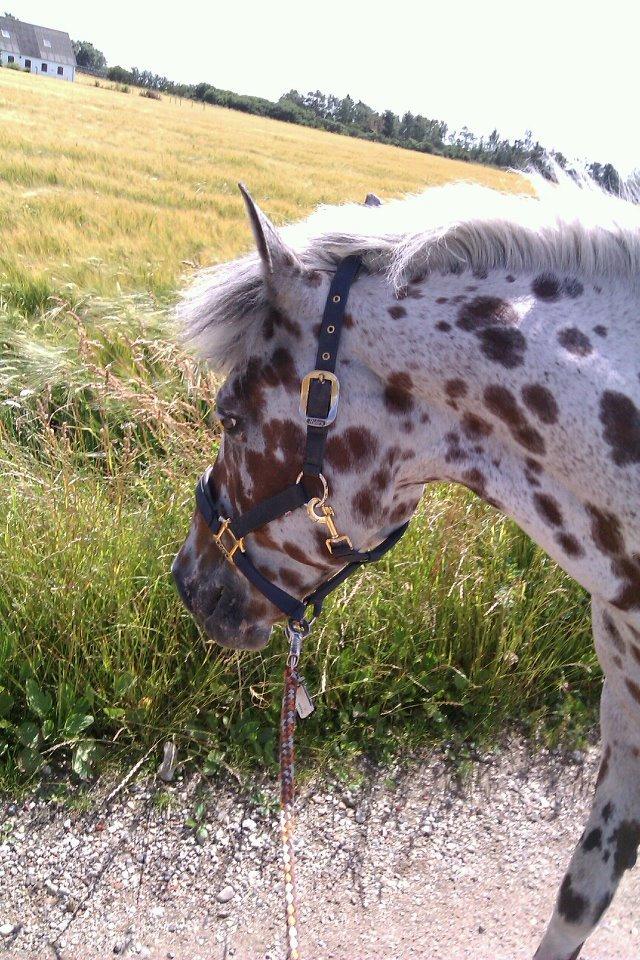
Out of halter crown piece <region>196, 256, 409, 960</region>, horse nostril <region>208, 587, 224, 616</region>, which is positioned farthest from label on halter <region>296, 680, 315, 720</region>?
horse nostril <region>208, 587, 224, 616</region>

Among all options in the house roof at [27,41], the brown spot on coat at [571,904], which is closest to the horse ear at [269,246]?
the brown spot on coat at [571,904]

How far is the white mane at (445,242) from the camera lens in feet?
5.00

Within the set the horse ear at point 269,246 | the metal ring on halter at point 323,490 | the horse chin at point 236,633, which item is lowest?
the horse chin at point 236,633

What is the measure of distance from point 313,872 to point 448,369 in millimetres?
1910

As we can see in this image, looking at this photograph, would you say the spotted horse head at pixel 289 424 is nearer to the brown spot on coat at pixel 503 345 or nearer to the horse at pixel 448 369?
the horse at pixel 448 369

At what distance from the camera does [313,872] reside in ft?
8.13

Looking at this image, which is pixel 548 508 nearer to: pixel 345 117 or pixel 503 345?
pixel 503 345

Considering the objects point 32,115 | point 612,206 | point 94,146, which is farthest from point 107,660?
point 32,115

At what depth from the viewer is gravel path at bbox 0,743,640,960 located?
7.40 ft

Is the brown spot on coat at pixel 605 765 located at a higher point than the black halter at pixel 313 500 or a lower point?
lower

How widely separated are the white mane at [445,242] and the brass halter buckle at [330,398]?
8.1 inches

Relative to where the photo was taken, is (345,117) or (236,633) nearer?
(236,633)

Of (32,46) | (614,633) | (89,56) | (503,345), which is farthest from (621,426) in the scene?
(89,56)

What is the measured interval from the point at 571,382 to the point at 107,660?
7.17 feet
